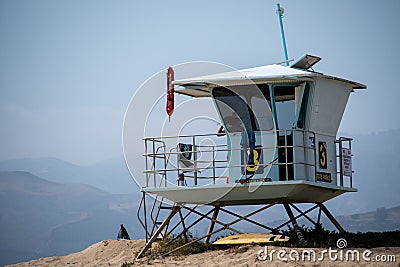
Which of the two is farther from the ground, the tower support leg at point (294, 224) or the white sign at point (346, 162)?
the white sign at point (346, 162)

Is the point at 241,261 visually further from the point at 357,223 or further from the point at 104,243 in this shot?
the point at 357,223

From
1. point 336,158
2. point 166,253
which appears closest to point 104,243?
point 166,253

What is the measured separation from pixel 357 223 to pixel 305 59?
53887 millimetres

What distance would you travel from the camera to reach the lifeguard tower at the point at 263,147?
28.1 m

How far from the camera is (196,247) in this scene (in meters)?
29.0

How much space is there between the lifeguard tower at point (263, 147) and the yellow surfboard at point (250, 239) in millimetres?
421

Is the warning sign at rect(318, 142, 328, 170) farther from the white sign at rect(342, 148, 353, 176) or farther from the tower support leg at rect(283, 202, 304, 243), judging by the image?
the tower support leg at rect(283, 202, 304, 243)

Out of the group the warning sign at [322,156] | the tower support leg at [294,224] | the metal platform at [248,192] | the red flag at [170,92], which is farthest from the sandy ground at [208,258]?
the red flag at [170,92]

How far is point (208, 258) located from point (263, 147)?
364cm

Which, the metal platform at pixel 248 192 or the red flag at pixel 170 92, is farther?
the red flag at pixel 170 92

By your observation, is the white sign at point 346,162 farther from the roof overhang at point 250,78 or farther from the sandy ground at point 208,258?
the sandy ground at point 208,258

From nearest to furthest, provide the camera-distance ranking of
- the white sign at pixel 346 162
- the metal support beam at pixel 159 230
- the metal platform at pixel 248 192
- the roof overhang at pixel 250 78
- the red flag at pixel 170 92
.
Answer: the metal platform at pixel 248 192, the roof overhang at pixel 250 78, the red flag at pixel 170 92, the metal support beam at pixel 159 230, the white sign at pixel 346 162

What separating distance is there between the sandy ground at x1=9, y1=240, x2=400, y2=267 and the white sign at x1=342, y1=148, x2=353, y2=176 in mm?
4170

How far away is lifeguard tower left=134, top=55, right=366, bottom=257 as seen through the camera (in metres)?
28.1
